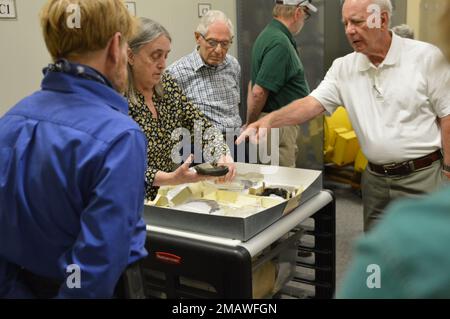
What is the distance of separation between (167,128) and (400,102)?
930mm

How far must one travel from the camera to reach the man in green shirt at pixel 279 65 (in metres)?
2.90

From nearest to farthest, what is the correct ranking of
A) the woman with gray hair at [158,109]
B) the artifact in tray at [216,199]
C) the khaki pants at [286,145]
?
the artifact in tray at [216,199] < the woman with gray hair at [158,109] < the khaki pants at [286,145]

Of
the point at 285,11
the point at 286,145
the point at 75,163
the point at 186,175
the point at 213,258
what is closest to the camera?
the point at 75,163

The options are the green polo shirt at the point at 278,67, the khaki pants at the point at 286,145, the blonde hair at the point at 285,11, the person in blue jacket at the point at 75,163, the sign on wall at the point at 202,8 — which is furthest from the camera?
the sign on wall at the point at 202,8

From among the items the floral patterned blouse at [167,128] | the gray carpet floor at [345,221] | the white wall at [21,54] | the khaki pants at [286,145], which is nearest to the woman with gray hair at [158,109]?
the floral patterned blouse at [167,128]

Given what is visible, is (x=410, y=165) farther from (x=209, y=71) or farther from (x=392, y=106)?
(x=209, y=71)

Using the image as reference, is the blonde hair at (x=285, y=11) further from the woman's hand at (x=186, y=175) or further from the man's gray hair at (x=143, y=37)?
the woman's hand at (x=186, y=175)

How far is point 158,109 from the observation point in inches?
75.1

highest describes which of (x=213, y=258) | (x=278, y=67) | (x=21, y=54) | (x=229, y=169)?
(x=21, y=54)

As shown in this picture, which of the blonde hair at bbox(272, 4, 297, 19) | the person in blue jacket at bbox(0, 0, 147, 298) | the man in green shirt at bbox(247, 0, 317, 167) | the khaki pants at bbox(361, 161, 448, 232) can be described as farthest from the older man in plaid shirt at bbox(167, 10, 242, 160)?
the person in blue jacket at bbox(0, 0, 147, 298)

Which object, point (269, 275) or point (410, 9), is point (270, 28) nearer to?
point (269, 275)

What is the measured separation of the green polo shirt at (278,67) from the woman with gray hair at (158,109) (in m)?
1.03

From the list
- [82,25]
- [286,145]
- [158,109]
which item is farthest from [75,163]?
[286,145]

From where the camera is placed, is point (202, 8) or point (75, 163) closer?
point (75, 163)
